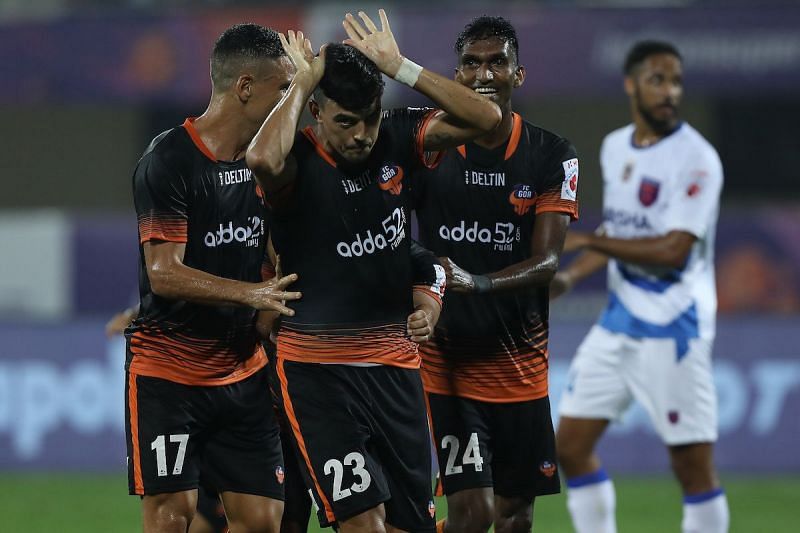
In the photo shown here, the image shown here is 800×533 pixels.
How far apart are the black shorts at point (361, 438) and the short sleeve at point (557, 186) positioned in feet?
3.55

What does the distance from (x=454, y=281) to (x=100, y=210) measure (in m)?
14.5

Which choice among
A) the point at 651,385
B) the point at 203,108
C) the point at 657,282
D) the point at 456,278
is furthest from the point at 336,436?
the point at 203,108

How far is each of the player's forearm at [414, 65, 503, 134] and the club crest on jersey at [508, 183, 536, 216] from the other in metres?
0.76

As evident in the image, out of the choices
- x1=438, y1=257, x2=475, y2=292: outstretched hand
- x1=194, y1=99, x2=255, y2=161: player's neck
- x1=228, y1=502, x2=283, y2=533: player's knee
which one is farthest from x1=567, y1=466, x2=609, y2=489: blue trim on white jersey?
x1=194, y1=99, x2=255, y2=161: player's neck

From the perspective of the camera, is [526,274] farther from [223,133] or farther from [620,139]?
[620,139]

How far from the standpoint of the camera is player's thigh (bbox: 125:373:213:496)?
5.55 meters

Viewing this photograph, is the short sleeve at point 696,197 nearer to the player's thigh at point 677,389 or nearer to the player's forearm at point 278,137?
the player's thigh at point 677,389

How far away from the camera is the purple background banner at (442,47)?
53.1 feet

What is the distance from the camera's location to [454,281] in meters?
5.45

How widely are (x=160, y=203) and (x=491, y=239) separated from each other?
1.43 m

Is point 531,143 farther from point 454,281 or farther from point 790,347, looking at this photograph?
point 790,347

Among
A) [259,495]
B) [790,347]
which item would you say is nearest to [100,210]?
[790,347]

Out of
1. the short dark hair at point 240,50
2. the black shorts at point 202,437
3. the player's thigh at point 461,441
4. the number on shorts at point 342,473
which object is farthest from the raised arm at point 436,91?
the black shorts at point 202,437

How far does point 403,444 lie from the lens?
523cm
